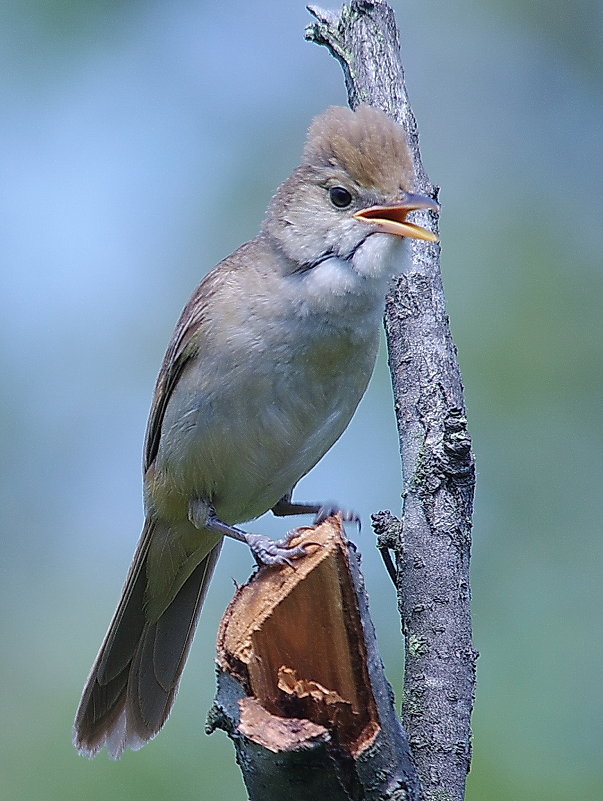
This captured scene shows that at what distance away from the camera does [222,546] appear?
5.12 meters

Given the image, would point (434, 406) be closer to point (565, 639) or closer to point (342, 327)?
point (342, 327)

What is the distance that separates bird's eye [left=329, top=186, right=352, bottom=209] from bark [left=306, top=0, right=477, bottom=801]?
10.7 inches

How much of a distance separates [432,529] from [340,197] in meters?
1.27

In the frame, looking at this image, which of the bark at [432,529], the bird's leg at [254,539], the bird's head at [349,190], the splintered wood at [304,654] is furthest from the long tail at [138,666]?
the splintered wood at [304,654]

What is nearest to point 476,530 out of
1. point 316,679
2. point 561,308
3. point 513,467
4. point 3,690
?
point 513,467

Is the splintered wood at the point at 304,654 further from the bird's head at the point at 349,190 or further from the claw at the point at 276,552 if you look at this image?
the bird's head at the point at 349,190

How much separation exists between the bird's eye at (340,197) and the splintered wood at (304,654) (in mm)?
1452

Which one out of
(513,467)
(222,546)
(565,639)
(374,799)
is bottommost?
(374,799)

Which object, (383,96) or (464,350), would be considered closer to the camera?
(383,96)

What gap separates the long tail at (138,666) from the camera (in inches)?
186

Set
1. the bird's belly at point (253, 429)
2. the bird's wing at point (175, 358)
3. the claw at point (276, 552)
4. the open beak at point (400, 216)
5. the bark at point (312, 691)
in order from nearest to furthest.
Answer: the bark at point (312, 691) < the claw at point (276, 552) < the open beak at point (400, 216) < the bird's belly at point (253, 429) < the bird's wing at point (175, 358)

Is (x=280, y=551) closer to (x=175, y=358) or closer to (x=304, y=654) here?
(x=304, y=654)

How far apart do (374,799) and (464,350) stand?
3.39 m

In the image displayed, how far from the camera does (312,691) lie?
2.70 metres
